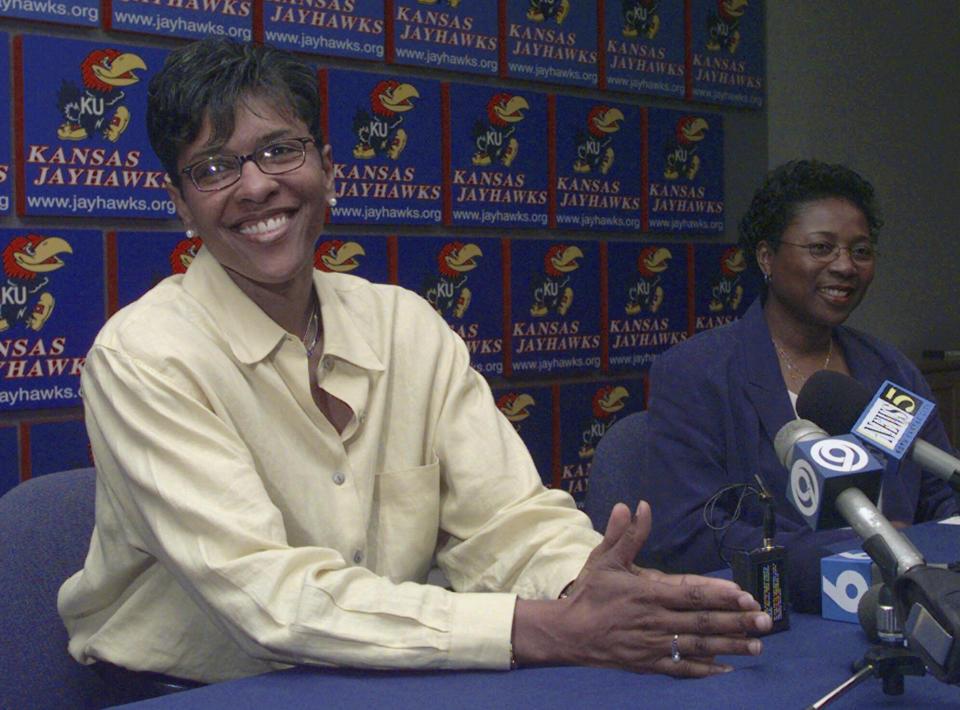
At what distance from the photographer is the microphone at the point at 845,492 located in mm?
909

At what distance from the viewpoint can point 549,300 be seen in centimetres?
313

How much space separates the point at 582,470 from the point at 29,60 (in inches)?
73.6

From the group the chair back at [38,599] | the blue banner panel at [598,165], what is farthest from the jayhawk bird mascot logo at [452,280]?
the chair back at [38,599]

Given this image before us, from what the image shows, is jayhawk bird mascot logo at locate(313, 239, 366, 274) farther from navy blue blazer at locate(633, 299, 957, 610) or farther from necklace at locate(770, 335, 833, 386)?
necklace at locate(770, 335, 833, 386)

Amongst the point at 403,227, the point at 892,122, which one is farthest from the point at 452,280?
the point at 892,122

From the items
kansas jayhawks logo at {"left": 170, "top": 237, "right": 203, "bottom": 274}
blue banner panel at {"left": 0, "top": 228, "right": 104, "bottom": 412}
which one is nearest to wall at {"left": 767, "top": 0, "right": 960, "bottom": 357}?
kansas jayhawks logo at {"left": 170, "top": 237, "right": 203, "bottom": 274}

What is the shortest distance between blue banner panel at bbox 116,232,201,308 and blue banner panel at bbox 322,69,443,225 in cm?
40

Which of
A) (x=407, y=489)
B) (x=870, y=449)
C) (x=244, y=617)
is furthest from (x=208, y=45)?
(x=870, y=449)

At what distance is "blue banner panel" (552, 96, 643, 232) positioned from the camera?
125 inches

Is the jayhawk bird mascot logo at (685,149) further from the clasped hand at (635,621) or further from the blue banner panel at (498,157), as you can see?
the clasped hand at (635,621)

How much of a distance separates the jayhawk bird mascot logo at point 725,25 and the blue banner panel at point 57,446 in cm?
240

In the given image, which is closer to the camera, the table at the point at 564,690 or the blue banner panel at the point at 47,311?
the table at the point at 564,690

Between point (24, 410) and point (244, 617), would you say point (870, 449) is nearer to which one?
point (244, 617)

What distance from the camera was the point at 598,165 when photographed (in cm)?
325
